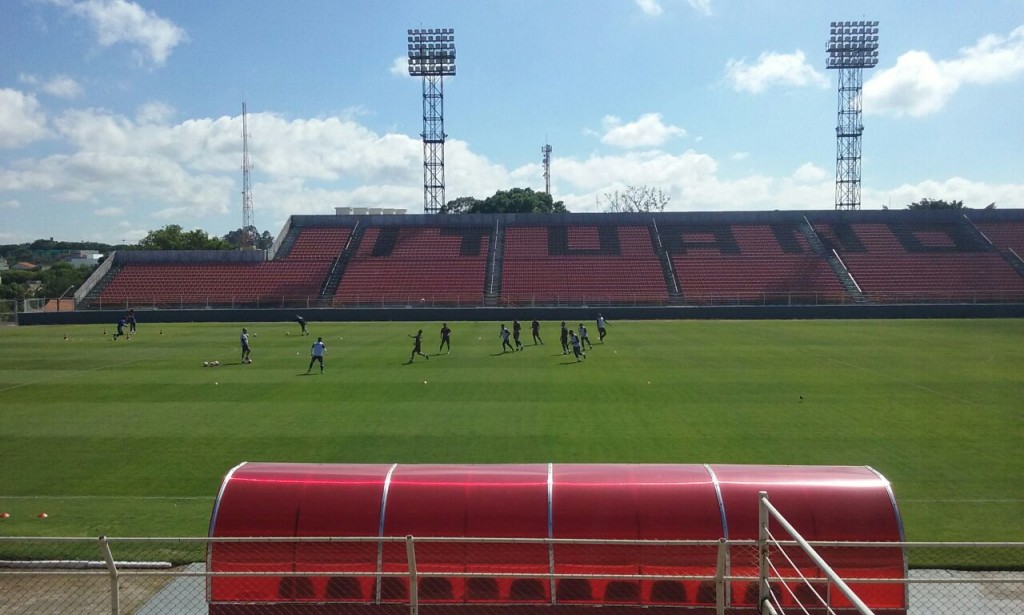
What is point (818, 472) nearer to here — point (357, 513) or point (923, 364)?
point (357, 513)

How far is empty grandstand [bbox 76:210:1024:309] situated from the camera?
5022 cm

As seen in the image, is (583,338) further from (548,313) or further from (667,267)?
(667,267)

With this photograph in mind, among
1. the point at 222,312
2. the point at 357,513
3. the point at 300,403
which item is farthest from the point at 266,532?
the point at 222,312

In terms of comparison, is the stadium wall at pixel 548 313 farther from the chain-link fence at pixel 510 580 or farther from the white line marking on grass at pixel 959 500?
the chain-link fence at pixel 510 580

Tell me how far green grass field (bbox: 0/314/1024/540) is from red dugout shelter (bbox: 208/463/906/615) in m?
4.02

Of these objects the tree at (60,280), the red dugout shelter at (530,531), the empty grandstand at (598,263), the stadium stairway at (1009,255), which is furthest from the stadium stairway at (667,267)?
the tree at (60,280)

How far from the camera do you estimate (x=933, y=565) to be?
30.3 ft

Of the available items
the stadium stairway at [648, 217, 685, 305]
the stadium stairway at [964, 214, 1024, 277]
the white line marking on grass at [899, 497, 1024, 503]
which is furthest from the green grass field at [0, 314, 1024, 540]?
the stadium stairway at [964, 214, 1024, 277]

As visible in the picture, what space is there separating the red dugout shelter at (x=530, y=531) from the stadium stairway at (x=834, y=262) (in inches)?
1834

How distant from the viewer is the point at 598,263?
56.5m

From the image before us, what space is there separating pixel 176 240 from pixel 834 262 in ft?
253

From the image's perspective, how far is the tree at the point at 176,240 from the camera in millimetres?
88312

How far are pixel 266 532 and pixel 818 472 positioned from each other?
223 inches

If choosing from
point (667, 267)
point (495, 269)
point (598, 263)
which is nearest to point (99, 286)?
point (495, 269)
